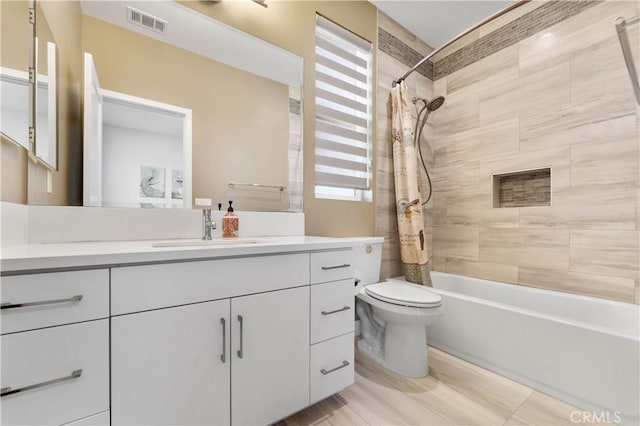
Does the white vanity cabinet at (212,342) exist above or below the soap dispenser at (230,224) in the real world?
below

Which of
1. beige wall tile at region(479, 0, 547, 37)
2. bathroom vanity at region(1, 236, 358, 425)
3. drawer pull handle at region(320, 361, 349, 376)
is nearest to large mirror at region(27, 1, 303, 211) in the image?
bathroom vanity at region(1, 236, 358, 425)

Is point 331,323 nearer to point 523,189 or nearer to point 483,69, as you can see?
point 523,189

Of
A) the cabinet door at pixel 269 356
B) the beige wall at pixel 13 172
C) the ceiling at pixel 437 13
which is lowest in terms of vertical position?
the cabinet door at pixel 269 356

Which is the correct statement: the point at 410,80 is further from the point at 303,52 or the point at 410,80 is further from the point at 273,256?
the point at 273,256

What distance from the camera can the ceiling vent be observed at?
127 centimetres

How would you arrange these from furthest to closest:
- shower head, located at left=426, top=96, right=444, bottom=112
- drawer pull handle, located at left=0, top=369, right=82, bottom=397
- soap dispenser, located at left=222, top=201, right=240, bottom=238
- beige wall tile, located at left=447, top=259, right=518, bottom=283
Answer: shower head, located at left=426, top=96, right=444, bottom=112 → beige wall tile, located at left=447, top=259, right=518, bottom=283 → soap dispenser, located at left=222, top=201, right=240, bottom=238 → drawer pull handle, located at left=0, top=369, right=82, bottom=397

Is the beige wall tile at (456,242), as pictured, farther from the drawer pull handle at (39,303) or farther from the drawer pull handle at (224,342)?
the drawer pull handle at (39,303)

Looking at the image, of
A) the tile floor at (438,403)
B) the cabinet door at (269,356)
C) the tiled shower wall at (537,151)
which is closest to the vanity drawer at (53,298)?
the cabinet door at (269,356)

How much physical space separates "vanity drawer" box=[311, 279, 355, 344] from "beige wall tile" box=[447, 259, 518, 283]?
160 centimetres

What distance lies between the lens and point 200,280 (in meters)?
0.89

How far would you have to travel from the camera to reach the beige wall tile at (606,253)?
1.60 metres

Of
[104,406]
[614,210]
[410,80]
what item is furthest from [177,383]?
[410,80]

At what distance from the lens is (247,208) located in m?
1.58

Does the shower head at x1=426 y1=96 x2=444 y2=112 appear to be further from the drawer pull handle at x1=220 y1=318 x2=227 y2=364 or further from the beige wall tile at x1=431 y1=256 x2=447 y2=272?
the drawer pull handle at x1=220 y1=318 x2=227 y2=364
